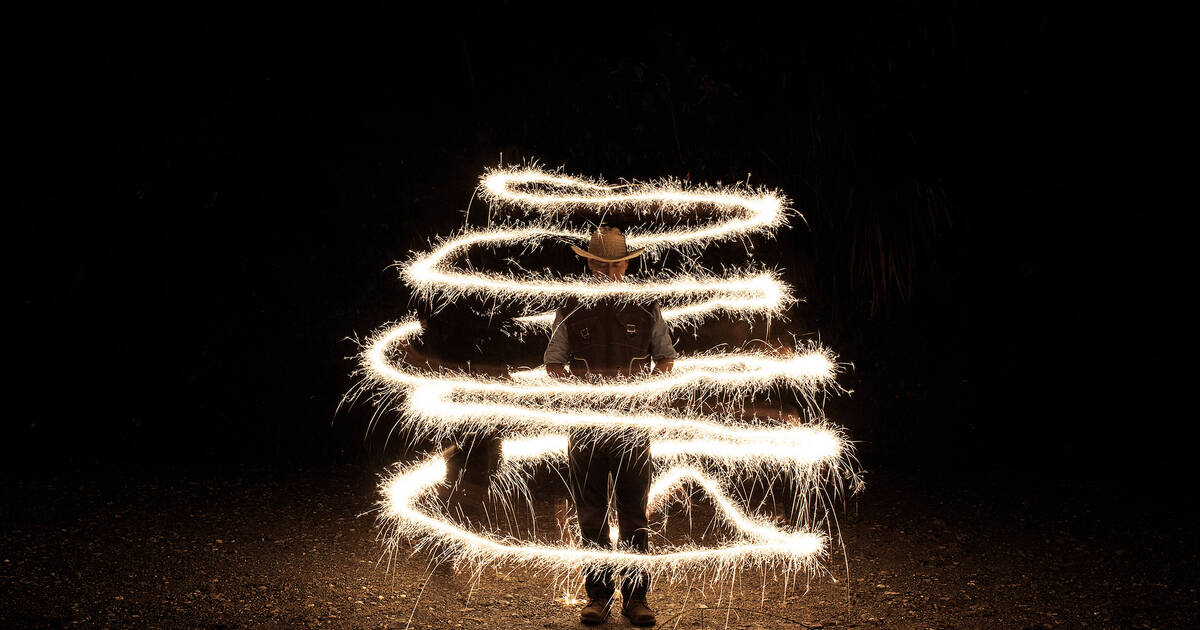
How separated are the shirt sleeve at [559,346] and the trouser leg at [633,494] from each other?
50 cm

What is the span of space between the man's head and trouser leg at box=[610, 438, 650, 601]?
2.52 ft

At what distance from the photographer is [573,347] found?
389 centimetres

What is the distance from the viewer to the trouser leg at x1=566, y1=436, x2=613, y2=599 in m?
3.68

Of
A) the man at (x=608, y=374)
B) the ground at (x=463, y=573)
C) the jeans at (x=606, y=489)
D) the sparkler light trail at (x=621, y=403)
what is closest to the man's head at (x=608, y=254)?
the man at (x=608, y=374)

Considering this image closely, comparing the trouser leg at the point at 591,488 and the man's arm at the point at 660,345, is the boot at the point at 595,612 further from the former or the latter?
the man's arm at the point at 660,345

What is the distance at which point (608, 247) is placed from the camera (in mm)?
3885

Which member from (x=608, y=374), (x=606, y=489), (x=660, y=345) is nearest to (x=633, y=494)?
(x=606, y=489)

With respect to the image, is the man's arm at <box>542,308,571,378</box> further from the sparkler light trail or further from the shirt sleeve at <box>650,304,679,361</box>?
the shirt sleeve at <box>650,304,679,361</box>

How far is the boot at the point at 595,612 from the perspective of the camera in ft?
12.4

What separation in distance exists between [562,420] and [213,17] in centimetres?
492

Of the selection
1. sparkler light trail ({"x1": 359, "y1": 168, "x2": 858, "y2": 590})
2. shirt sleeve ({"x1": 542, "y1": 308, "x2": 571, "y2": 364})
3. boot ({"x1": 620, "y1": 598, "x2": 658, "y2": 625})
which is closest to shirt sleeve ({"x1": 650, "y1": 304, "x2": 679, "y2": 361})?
sparkler light trail ({"x1": 359, "y1": 168, "x2": 858, "y2": 590})

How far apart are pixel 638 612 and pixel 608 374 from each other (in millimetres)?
1000

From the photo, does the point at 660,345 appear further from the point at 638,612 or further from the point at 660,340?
→ the point at 638,612

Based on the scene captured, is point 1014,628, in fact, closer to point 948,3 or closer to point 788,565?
point 788,565
